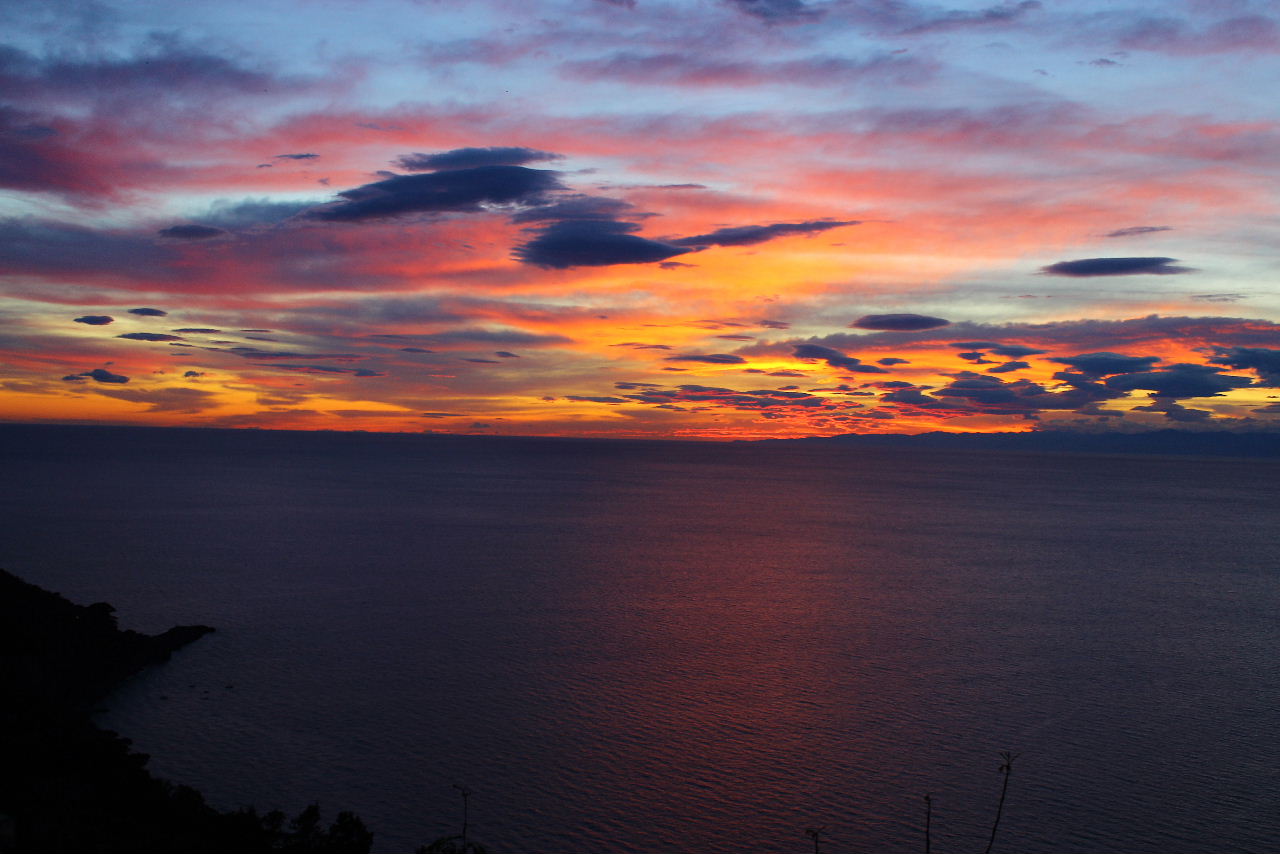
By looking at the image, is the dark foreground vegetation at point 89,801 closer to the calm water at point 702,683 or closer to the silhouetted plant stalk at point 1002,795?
the calm water at point 702,683

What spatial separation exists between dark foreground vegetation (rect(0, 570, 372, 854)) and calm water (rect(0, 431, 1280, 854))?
2733 millimetres

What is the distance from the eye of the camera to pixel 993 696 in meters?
36.7

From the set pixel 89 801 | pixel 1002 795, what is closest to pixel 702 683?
pixel 1002 795

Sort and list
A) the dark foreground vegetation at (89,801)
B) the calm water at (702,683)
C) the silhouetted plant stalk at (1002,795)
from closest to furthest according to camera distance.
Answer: the dark foreground vegetation at (89,801)
the silhouetted plant stalk at (1002,795)
the calm water at (702,683)

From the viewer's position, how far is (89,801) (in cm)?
2095

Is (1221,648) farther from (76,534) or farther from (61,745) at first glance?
(76,534)

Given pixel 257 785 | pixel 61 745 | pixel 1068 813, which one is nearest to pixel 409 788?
pixel 257 785

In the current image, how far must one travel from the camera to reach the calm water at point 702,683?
2644cm

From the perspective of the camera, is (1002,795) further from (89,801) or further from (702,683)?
(89,801)

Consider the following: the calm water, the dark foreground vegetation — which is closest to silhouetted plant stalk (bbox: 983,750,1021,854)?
the calm water

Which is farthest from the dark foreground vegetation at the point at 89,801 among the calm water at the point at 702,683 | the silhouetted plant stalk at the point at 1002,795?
the silhouetted plant stalk at the point at 1002,795

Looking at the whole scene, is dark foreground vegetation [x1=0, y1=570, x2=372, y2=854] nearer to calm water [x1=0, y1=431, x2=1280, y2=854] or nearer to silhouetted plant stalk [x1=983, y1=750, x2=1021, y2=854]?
calm water [x1=0, y1=431, x2=1280, y2=854]

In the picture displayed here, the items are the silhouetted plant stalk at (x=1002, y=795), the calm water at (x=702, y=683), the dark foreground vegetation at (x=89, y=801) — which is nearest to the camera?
the dark foreground vegetation at (x=89, y=801)

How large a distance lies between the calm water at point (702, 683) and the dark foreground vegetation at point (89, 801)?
2733 mm
